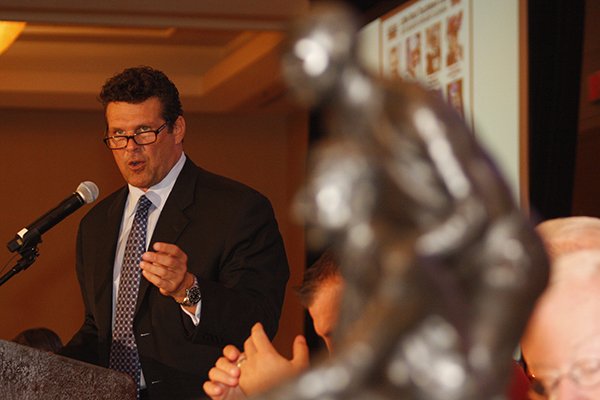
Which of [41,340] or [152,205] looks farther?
[41,340]

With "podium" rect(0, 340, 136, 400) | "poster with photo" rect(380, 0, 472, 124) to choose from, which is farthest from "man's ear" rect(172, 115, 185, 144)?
"podium" rect(0, 340, 136, 400)

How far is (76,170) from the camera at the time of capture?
31.3ft

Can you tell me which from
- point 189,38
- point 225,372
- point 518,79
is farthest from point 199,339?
point 189,38

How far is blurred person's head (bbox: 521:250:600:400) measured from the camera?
2.91 feet

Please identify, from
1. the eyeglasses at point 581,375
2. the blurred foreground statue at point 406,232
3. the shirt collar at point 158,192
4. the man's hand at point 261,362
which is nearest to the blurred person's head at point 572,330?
the eyeglasses at point 581,375

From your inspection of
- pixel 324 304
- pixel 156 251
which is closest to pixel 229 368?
pixel 324 304

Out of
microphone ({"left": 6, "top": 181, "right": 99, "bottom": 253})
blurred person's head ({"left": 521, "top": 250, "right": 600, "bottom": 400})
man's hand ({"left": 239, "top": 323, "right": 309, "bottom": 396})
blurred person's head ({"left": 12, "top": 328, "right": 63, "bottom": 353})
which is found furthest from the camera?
blurred person's head ({"left": 12, "top": 328, "right": 63, "bottom": 353})

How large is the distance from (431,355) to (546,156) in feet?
12.7

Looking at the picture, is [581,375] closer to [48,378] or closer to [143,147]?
[48,378]

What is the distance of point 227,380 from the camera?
114 centimetres

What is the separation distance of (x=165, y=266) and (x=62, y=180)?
7571mm

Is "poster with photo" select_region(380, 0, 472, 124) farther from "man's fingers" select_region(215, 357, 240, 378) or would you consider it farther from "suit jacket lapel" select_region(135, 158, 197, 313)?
"man's fingers" select_region(215, 357, 240, 378)

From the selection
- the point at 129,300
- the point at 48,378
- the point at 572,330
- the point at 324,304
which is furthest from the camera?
the point at 129,300

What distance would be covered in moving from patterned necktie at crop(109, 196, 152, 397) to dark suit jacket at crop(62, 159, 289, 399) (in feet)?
0.11
